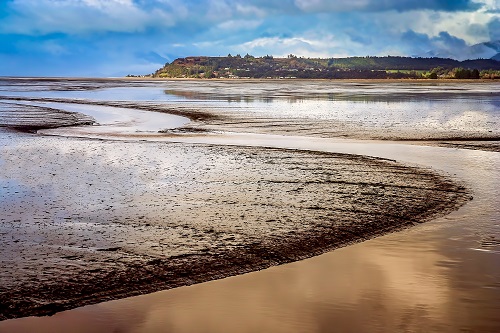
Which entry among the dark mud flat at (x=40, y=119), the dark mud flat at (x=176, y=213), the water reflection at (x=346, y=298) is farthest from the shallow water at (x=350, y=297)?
the dark mud flat at (x=40, y=119)

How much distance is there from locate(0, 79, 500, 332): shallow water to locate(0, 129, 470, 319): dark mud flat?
1.23ft

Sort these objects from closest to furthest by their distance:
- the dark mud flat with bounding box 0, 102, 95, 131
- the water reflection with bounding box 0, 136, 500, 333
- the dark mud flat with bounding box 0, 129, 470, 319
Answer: the water reflection with bounding box 0, 136, 500, 333 < the dark mud flat with bounding box 0, 129, 470, 319 < the dark mud flat with bounding box 0, 102, 95, 131

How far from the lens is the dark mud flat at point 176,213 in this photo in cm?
805

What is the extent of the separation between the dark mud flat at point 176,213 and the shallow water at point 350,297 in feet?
1.23

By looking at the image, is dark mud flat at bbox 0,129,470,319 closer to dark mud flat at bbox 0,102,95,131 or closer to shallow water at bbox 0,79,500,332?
shallow water at bbox 0,79,500,332

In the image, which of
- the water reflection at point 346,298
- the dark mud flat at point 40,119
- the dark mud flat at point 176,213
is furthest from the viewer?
the dark mud flat at point 40,119

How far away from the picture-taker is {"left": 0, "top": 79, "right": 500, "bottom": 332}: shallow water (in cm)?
657

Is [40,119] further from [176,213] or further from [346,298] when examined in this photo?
[346,298]

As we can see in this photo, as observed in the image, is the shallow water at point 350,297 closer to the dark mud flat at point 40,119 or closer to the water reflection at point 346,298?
the water reflection at point 346,298

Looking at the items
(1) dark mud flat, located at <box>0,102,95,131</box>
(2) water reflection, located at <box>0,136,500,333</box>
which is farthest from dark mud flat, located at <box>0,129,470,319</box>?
(1) dark mud flat, located at <box>0,102,95,131</box>

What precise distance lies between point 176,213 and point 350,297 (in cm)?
480

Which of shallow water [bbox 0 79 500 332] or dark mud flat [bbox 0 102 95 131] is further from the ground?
shallow water [bbox 0 79 500 332]

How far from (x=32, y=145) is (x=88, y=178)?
23.8 ft

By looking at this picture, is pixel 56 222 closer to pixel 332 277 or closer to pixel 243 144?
pixel 332 277
